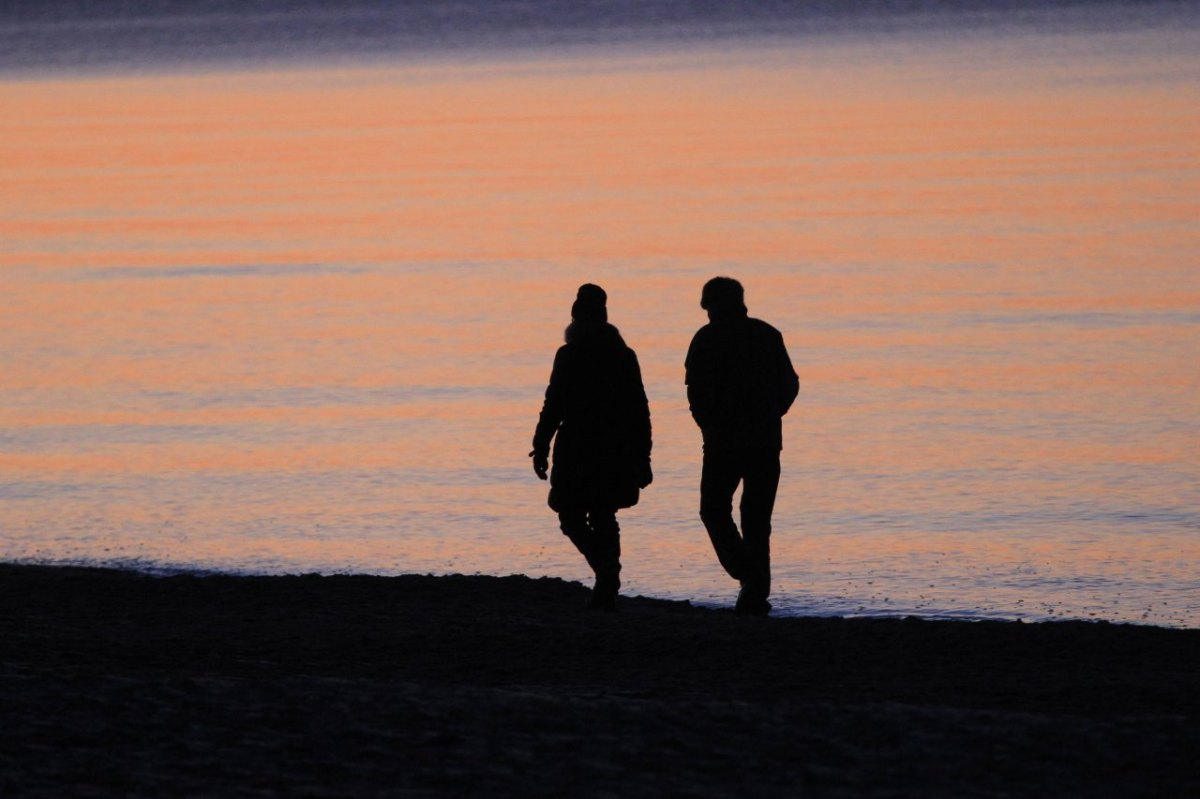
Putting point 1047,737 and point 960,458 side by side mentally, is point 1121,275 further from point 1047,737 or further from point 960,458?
point 1047,737

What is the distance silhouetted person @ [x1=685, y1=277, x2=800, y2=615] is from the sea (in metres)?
0.89

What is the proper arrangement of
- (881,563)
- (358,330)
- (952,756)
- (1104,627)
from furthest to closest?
(358,330)
(881,563)
(1104,627)
(952,756)

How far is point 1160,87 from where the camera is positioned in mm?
40719

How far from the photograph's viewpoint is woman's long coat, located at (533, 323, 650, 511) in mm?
9734

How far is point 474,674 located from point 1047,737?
8.05 ft

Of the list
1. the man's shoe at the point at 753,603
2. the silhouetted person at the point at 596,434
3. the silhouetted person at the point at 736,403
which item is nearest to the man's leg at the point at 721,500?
the silhouetted person at the point at 736,403

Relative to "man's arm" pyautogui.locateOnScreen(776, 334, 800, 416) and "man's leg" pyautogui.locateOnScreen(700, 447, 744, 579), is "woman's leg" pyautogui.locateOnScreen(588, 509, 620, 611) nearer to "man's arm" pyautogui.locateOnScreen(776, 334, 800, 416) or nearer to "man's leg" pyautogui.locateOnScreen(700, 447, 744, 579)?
"man's leg" pyautogui.locateOnScreen(700, 447, 744, 579)

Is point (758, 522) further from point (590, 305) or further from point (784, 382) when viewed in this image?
point (590, 305)

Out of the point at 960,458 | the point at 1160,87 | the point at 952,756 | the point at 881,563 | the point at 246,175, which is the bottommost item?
the point at 952,756

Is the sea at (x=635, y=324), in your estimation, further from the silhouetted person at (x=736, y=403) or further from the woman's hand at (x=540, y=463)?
the woman's hand at (x=540, y=463)

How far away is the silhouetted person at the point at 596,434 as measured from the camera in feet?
31.9

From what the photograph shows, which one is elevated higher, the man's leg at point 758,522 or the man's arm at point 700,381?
the man's arm at point 700,381

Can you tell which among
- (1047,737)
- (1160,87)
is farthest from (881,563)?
(1160,87)

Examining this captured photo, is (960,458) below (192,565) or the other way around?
the other way around
